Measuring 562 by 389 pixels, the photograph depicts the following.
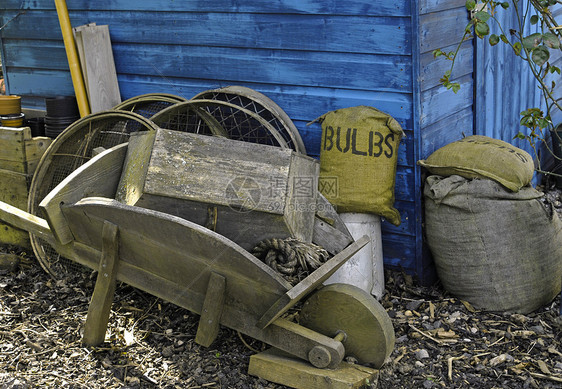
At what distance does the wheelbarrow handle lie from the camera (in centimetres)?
336

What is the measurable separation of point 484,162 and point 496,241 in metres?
0.46

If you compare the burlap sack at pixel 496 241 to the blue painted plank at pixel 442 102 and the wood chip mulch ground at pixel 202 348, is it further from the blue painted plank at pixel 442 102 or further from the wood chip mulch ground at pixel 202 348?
the blue painted plank at pixel 442 102

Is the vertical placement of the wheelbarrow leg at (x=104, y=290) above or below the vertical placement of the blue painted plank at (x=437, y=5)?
below

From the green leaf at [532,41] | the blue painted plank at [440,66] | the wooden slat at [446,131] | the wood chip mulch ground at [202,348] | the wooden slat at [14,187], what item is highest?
the green leaf at [532,41]

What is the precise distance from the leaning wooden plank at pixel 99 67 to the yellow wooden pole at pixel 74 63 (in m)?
0.08

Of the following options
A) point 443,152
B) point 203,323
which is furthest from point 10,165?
point 443,152

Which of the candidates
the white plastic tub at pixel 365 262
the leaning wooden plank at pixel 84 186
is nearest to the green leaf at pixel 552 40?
→ the white plastic tub at pixel 365 262

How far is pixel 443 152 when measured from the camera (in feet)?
12.7

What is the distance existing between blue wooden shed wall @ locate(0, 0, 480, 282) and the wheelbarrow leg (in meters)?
1.61

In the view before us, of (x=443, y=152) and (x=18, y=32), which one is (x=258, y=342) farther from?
(x=18, y=32)

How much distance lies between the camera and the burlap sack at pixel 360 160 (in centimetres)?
379

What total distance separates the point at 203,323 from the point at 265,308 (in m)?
0.32

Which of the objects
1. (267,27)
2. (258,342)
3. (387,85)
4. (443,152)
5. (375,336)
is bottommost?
(258,342)

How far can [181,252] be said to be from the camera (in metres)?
2.91
